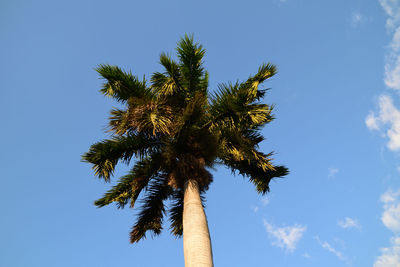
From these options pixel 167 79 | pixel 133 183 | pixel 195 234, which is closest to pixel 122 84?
pixel 167 79

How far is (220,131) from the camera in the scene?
966cm

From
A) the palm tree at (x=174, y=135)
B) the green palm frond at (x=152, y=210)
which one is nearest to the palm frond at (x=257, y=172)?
the palm tree at (x=174, y=135)

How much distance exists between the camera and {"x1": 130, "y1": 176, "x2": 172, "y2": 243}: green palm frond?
9.96 meters

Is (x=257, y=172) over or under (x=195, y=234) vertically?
over

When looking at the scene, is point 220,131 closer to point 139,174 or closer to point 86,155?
point 139,174

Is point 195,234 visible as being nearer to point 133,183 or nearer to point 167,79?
point 133,183

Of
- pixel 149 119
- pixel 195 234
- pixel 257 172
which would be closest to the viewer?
pixel 195 234

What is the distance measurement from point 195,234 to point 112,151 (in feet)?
12.1

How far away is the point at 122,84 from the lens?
9.81 meters

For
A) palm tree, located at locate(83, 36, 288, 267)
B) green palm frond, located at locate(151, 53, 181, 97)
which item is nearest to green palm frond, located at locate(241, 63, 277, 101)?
palm tree, located at locate(83, 36, 288, 267)

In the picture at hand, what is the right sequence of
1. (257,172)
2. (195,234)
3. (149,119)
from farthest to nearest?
(257,172)
(149,119)
(195,234)

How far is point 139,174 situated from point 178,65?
3.74 meters

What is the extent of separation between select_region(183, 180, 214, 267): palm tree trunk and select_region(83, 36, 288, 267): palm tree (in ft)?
0.15

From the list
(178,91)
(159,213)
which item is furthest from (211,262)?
(178,91)
